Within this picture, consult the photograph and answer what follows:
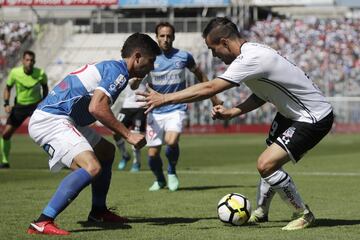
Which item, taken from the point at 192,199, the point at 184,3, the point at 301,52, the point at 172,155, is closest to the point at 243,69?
the point at 192,199

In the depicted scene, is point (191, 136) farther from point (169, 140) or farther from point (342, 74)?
point (169, 140)

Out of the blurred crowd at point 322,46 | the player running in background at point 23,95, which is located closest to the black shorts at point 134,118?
the player running in background at point 23,95

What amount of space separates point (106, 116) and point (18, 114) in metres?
11.5

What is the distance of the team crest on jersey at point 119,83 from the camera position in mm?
8859

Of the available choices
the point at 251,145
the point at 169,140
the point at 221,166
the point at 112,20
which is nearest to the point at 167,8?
the point at 112,20

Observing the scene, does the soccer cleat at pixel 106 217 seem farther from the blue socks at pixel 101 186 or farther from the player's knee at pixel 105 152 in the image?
the player's knee at pixel 105 152

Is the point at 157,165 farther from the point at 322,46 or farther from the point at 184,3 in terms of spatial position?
the point at 184,3

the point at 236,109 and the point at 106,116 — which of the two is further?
the point at 236,109

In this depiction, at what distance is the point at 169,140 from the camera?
14.5 metres

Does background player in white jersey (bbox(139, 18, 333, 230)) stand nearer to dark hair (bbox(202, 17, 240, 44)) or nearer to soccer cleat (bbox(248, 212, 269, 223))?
dark hair (bbox(202, 17, 240, 44))

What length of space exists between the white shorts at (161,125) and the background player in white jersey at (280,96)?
5030 millimetres

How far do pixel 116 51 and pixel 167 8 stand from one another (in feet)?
18.1

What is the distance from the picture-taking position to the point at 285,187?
9.41 metres

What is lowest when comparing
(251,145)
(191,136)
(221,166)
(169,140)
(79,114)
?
(191,136)
